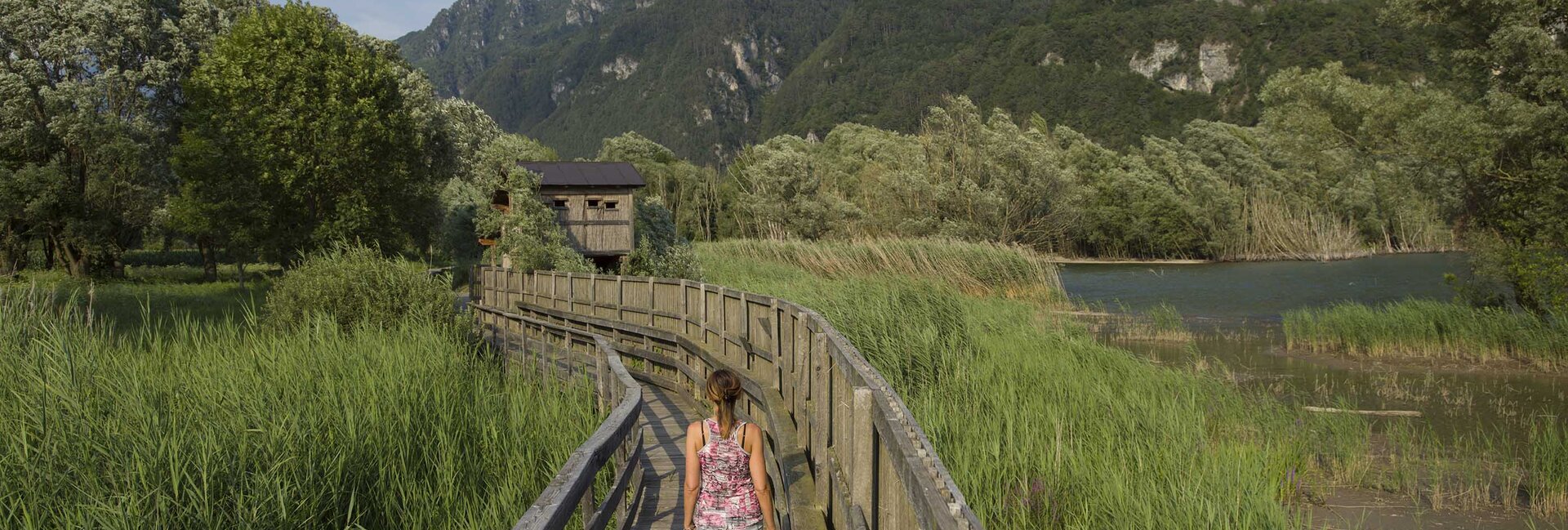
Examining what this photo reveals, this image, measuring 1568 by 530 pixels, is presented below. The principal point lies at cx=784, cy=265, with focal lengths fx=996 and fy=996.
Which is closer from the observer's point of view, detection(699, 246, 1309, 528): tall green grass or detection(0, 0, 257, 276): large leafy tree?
detection(699, 246, 1309, 528): tall green grass

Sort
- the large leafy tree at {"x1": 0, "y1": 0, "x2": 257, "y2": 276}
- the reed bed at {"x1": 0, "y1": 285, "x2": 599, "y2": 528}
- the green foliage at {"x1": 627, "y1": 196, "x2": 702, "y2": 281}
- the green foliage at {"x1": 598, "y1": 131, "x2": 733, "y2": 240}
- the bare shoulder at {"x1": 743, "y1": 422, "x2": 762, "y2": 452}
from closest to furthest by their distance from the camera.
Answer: the reed bed at {"x1": 0, "y1": 285, "x2": 599, "y2": 528} < the bare shoulder at {"x1": 743, "y1": 422, "x2": 762, "y2": 452} < the green foliage at {"x1": 627, "y1": 196, "x2": 702, "y2": 281} < the large leafy tree at {"x1": 0, "y1": 0, "x2": 257, "y2": 276} < the green foliage at {"x1": 598, "y1": 131, "x2": 733, "y2": 240}

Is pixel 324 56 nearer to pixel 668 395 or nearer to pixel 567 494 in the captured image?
pixel 668 395

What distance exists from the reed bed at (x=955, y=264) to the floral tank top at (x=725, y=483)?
62.0 feet

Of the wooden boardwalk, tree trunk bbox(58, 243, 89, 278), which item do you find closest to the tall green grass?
the wooden boardwalk

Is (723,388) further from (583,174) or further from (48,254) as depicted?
A: (48,254)

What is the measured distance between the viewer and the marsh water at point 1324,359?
13875mm

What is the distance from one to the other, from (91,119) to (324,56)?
7841 millimetres

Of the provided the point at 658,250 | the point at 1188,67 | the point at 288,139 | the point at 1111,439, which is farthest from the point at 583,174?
the point at 1188,67

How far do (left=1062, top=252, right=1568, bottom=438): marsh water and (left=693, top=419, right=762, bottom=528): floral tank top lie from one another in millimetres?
9662

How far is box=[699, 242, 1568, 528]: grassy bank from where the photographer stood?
6262mm

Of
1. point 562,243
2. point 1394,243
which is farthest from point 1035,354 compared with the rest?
point 1394,243

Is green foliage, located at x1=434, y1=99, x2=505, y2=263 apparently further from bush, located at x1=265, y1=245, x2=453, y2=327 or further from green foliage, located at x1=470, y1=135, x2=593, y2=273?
bush, located at x1=265, y1=245, x2=453, y2=327

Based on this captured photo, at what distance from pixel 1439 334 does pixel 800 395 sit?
52.3ft

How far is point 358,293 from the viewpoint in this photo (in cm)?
1439
